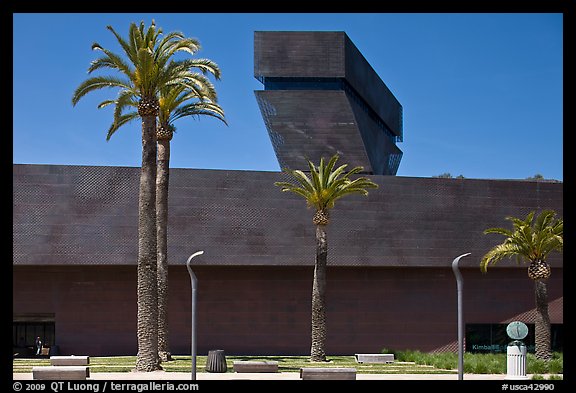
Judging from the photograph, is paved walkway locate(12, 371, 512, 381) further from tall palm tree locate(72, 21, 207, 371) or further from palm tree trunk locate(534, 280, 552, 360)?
palm tree trunk locate(534, 280, 552, 360)

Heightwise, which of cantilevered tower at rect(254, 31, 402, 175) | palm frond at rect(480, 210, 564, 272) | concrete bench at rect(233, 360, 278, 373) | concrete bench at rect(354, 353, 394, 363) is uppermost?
cantilevered tower at rect(254, 31, 402, 175)

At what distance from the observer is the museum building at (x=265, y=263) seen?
149ft

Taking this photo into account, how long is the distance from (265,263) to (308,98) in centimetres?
1558

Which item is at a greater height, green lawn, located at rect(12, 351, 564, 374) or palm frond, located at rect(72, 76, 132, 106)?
palm frond, located at rect(72, 76, 132, 106)

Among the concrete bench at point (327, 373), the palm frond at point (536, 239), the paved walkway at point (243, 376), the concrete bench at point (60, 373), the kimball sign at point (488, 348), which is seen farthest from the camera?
the kimball sign at point (488, 348)

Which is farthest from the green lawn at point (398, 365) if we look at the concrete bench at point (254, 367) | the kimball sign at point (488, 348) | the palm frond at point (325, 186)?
the palm frond at point (325, 186)

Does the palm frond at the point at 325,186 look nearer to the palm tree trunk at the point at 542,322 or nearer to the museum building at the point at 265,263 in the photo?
the museum building at the point at 265,263

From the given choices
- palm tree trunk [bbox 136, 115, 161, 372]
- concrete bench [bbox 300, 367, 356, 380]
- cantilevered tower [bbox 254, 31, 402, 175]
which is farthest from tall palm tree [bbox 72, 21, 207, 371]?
cantilevered tower [bbox 254, 31, 402, 175]

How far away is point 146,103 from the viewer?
33.9 metres

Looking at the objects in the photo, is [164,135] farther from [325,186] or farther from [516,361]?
[516,361]

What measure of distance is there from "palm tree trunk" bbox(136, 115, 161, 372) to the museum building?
1176 centimetres

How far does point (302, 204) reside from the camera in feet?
156

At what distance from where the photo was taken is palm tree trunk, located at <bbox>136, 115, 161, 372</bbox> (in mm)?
33344
